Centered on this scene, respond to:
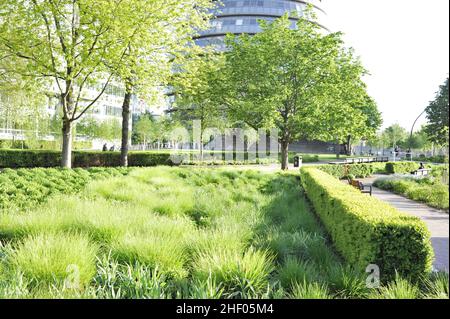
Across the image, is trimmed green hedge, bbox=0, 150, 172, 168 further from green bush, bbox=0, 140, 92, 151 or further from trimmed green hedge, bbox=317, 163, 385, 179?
trimmed green hedge, bbox=317, 163, 385, 179

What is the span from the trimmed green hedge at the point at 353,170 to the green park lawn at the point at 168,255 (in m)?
15.6

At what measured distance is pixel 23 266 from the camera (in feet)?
13.6

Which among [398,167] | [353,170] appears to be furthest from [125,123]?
[398,167]

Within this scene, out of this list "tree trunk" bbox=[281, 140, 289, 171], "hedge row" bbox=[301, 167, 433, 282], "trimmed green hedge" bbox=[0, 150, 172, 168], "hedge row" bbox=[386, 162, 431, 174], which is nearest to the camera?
"hedge row" bbox=[301, 167, 433, 282]

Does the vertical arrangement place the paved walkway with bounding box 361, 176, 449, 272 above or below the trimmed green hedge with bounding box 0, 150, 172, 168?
below

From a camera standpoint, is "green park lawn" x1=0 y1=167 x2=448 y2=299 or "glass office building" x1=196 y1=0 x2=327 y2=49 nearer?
"green park lawn" x1=0 y1=167 x2=448 y2=299

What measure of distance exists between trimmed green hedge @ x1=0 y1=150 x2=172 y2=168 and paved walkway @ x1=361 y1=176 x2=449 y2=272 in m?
14.4

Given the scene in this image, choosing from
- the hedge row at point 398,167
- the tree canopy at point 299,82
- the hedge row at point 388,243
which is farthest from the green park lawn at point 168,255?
the hedge row at point 398,167

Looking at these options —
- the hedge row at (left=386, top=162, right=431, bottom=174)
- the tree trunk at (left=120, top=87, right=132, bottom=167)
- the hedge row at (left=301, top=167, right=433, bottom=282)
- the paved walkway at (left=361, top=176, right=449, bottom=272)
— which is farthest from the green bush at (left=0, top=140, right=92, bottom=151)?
the hedge row at (left=301, top=167, right=433, bottom=282)

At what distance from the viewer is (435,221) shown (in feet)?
36.0

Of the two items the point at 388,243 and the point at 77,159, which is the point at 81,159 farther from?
the point at 388,243

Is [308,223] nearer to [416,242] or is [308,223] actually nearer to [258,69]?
[416,242]

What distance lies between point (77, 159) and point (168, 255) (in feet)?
68.8

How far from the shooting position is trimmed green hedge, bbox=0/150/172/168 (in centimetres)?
2203
